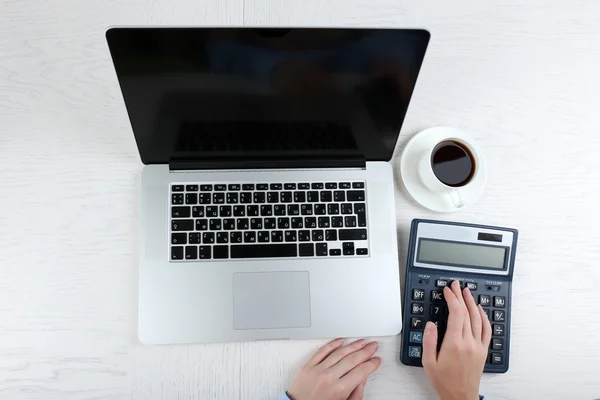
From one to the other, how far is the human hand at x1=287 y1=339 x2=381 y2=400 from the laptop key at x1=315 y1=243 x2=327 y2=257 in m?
0.13

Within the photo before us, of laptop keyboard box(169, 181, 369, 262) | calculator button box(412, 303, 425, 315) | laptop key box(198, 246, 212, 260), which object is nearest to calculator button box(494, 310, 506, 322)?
calculator button box(412, 303, 425, 315)

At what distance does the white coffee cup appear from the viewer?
655mm

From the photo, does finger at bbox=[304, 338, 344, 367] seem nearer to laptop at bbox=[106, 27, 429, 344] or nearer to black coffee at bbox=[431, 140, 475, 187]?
laptop at bbox=[106, 27, 429, 344]

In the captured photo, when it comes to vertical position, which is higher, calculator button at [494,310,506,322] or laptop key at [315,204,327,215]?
laptop key at [315,204,327,215]

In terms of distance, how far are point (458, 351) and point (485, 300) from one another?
0.09 meters

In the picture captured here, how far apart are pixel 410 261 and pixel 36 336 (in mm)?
532

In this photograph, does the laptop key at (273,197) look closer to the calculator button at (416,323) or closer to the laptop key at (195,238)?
the laptop key at (195,238)

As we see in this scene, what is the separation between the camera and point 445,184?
659 mm

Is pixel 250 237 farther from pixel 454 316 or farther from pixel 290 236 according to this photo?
pixel 454 316

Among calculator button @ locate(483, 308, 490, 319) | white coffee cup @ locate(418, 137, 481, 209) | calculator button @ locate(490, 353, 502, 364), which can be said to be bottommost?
calculator button @ locate(490, 353, 502, 364)

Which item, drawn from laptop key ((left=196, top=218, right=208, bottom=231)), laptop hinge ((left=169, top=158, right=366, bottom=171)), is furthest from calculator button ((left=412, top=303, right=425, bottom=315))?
laptop key ((left=196, top=218, right=208, bottom=231))

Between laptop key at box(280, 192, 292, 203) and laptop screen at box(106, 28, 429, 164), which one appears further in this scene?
laptop key at box(280, 192, 292, 203)

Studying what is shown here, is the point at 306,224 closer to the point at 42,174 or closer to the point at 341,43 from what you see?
the point at 341,43

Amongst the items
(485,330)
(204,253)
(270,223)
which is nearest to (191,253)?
(204,253)
